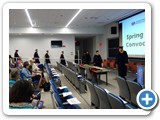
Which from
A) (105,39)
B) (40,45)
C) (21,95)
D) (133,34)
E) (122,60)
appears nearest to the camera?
(21,95)

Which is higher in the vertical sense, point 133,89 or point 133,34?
point 133,34

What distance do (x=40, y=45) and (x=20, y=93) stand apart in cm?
1252

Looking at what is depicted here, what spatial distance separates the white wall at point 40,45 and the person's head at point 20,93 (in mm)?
12242

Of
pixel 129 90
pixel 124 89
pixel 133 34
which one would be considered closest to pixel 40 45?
pixel 133 34

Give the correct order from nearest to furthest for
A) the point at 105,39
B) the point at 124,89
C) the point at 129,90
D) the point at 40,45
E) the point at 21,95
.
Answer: the point at 21,95
the point at 129,90
the point at 124,89
the point at 105,39
the point at 40,45

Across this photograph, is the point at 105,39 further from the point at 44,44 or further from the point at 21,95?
the point at 21,95

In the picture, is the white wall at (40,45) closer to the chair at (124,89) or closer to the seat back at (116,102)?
the chair at (124,89)

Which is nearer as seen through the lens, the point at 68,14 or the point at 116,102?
the point at 116,102

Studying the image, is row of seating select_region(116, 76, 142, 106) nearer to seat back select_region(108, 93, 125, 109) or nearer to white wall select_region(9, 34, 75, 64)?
seat back select_region(108, 93, 125, 109)

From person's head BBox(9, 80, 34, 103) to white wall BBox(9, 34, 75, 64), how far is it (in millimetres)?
12242

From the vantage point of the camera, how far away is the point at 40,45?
47.1 ft

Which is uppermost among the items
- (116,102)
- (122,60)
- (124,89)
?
(122,60)
